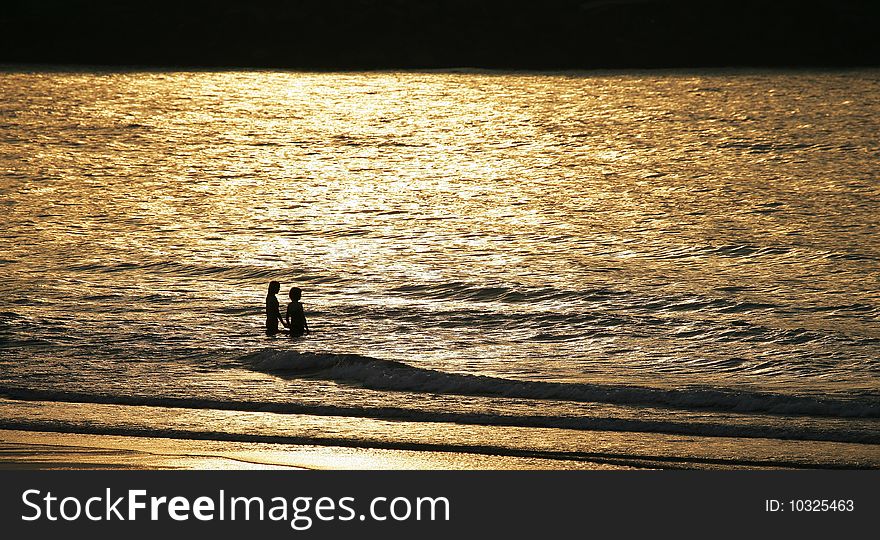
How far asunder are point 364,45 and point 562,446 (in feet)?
290

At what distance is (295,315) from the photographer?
20.6 m

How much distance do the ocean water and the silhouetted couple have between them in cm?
34

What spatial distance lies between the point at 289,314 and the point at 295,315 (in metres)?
0.11

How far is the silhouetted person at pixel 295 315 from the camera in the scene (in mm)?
20516

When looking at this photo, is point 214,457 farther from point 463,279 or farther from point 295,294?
point 463,279

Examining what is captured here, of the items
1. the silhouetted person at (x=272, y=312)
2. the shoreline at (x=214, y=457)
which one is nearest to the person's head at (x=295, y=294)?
the silhouetted person at (x=272, y=312)

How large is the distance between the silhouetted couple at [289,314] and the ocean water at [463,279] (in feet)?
1.11

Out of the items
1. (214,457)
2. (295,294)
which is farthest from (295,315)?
(214,457)

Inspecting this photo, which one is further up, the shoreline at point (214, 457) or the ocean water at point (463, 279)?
the shoreline at point (214, 457)

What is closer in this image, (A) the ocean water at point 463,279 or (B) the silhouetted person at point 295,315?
(A) the ocean water at point 463,279

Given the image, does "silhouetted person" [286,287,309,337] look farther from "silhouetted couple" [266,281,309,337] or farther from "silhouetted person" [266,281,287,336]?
"silhouetted person" [266,281,287,336]

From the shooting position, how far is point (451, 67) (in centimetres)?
10206

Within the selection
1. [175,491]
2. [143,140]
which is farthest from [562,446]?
[143,140]

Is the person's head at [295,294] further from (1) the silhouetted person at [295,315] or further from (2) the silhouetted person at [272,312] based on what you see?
(2) the silhouetted person at [272,312]
